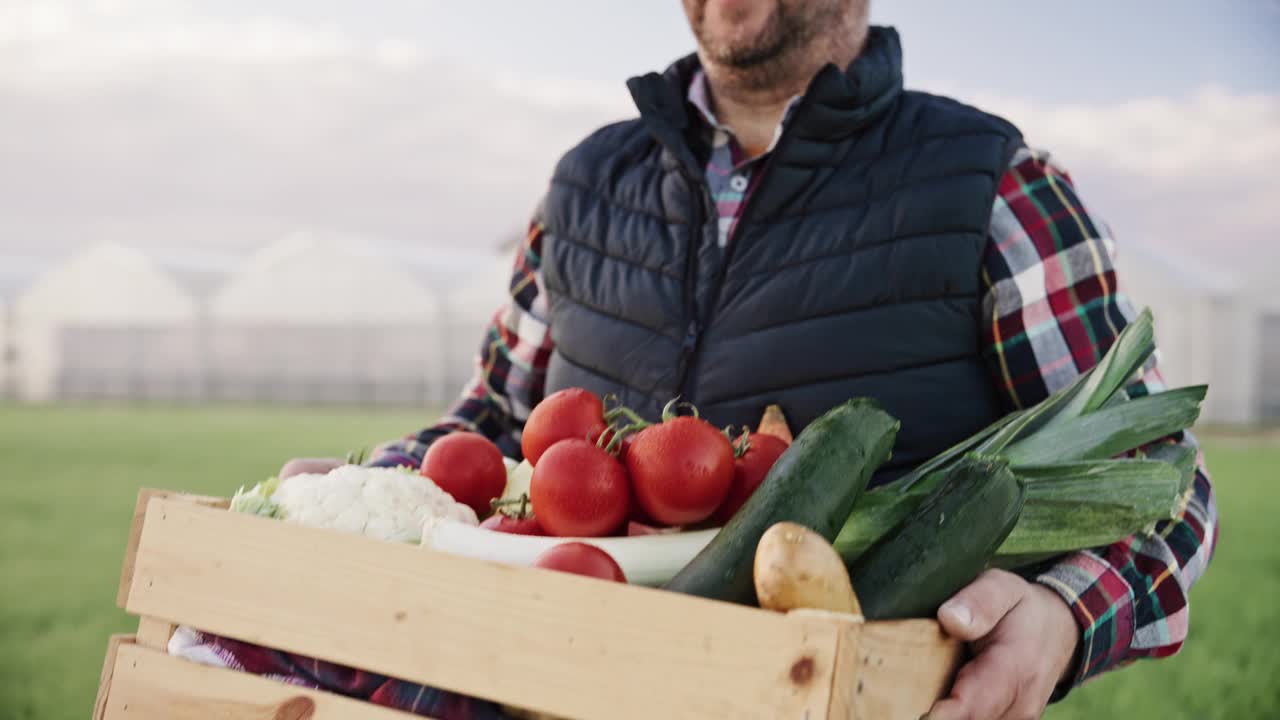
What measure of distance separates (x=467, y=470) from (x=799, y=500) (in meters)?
0.64

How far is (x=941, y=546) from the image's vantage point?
127 cm

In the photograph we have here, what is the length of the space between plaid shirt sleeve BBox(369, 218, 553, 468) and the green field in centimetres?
269

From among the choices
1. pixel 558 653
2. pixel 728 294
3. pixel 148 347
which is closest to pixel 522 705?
pixel 558 653

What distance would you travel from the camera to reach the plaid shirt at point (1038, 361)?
153 cm

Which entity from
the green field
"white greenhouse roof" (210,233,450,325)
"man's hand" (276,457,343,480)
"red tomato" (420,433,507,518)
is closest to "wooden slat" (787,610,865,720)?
"red tomato" (420,433,507,518)

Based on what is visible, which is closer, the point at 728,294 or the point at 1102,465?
the point at 1102,465

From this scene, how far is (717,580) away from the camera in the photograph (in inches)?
49.1

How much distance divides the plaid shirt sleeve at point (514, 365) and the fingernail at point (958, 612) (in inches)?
56.1

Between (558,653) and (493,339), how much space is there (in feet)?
5.07

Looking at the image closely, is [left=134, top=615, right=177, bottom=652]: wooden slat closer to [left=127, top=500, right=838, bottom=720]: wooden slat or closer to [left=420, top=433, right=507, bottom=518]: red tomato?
[left=127, top=500, right=838, bottom=720]: wooden slat

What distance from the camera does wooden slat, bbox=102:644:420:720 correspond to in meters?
1.34

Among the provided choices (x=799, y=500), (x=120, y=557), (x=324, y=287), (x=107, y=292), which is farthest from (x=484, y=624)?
(x=107, y=292)

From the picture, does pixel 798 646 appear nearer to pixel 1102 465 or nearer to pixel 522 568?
pixel 522 568

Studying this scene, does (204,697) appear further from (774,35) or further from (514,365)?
(774,35)
